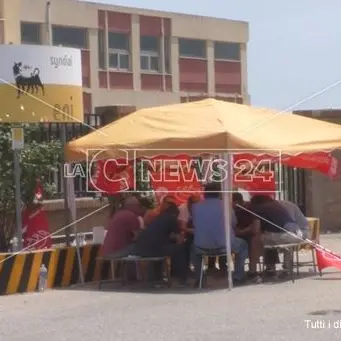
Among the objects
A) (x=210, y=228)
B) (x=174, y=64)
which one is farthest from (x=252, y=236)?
(x=174, y=64)

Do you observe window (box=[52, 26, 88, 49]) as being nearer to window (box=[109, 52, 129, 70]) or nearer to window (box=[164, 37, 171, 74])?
window (box=[109, 52, 129, 70])

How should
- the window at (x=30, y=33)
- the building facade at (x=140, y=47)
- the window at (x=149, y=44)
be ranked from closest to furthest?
the window at (x=30, y=33)
the building facade at (x=140, y=47)
the window at (x=149, y=44)

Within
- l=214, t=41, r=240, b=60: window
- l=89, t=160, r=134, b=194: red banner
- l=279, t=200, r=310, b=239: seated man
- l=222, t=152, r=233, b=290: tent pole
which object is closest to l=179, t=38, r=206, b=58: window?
l=214, t=41, r=240, b=60: window

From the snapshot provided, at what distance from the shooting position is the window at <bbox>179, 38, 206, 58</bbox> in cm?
5938

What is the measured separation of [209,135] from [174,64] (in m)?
43.8

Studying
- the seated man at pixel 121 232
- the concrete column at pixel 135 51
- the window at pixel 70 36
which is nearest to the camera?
the seated man at pixel 121 232

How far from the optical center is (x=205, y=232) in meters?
15.6

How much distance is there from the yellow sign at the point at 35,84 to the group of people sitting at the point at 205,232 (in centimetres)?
192

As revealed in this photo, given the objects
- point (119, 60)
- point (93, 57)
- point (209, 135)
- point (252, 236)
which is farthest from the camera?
point (119, 60)

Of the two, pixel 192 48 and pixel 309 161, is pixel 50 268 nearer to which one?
pixel 309 161

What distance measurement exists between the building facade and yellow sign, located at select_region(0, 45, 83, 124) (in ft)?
102

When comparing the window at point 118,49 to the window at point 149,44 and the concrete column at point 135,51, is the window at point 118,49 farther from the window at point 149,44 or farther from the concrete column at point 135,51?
the window at point 149,44

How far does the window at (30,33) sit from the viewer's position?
50844 mm

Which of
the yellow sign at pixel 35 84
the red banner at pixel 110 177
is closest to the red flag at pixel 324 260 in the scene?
the red banner at pixel 110 177
